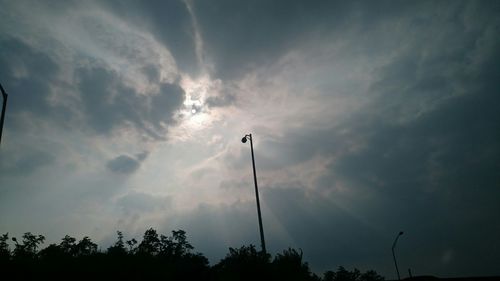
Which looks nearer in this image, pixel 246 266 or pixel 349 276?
pixel 246 266

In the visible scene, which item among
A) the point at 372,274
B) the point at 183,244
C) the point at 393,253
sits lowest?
the point at 372,274

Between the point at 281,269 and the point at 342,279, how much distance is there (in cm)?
9038

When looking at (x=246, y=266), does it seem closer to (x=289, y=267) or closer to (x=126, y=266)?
(x=289, y=267)

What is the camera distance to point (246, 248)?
71.4ft

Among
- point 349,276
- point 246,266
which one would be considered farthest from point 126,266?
point 349,276

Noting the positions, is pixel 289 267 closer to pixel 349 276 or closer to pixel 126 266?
pixel 126 266

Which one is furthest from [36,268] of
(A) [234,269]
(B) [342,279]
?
(B) [342,279]

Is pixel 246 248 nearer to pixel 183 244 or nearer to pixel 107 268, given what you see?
pixel 107 268

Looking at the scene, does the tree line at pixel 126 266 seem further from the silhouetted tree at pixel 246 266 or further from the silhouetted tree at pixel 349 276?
the silhouetted tree at pixel 349 276

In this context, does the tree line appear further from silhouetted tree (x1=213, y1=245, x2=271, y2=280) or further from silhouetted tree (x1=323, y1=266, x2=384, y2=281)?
silhouetted tree (x1=323, y1=266, x2=384, y2=281)

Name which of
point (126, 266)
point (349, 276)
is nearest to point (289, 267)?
point (126, 266)

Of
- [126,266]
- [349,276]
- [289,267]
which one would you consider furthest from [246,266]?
[349,276]

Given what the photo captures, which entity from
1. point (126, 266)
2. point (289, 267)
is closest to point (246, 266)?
point (289, 267)

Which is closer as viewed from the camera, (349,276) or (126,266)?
(126,266)
